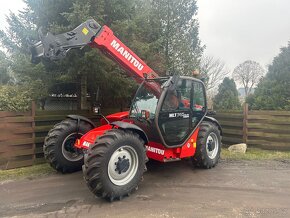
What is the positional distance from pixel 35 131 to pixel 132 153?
9.83 feet

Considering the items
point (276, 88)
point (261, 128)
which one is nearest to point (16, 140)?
point (261, 128)

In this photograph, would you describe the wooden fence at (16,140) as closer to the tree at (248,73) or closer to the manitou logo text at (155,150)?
the manitou logo text at (155,150)

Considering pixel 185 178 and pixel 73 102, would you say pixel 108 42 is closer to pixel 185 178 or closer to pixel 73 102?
pixel 185 178

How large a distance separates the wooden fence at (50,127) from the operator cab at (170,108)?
2.35 meters

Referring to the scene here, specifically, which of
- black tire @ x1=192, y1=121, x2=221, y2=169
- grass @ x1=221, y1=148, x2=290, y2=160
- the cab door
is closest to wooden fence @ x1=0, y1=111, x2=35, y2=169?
the cab door

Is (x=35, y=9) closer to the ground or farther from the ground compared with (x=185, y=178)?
farther from the ground

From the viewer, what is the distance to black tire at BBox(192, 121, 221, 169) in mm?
6199

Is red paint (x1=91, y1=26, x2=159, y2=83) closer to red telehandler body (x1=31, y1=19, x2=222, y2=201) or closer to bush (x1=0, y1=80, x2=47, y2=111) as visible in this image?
red telehandler body (x1=31, y1=19, x2=222, y2=201)

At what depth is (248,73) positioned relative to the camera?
1299 inches

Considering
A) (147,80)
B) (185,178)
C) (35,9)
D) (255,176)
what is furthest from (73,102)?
(255,176)

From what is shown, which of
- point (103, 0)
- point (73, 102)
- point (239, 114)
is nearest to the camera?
point (103, 0)

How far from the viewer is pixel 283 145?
8.04m

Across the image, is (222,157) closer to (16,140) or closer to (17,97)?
(16,140)

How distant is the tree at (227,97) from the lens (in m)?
14.2
